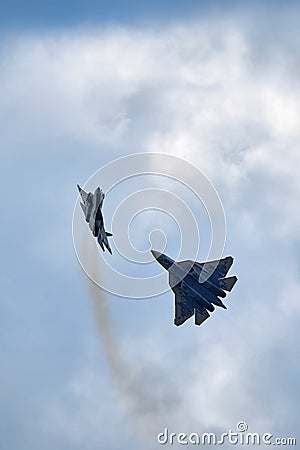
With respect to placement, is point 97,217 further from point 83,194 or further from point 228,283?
point 228,283

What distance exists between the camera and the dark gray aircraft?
448 ft

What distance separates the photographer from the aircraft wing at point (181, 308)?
140750 millimetres

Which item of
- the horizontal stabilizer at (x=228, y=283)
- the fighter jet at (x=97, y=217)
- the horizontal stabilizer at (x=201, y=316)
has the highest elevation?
the fighter jet at (x=97, y=217)

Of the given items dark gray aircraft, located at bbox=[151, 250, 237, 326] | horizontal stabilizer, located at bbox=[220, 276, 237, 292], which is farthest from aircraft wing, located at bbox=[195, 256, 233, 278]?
horizontal stabilizer, located at bbox=[220, 276, 237, 292]

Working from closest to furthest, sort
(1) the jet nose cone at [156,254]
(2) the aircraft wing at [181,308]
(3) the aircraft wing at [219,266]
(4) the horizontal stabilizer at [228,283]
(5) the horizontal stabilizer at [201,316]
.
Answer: (4) the horizontal stabilizer at [228,283] → (1) the jet nose cone at [156,254] → (5) the horizontal stabilizer at [201,316] → (3) the aircraft wing at [219,266] → (2) the aircraft wing at [181,308]

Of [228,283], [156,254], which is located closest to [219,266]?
[228,283]

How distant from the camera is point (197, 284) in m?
137

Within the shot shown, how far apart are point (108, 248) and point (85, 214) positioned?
35.6 feet

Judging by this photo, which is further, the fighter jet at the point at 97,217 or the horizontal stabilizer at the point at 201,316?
the horizontal stabilizer at the point at 201,316

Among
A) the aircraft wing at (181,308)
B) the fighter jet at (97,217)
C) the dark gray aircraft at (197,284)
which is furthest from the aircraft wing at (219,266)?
the fighter jet at (97,217)

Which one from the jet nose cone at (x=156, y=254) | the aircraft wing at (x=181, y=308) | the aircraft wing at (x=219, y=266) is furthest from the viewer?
the aircraft wing at (x=181, y=308)

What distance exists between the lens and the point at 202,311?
139250 millimetres

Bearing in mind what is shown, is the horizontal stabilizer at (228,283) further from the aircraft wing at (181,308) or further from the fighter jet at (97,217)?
the fighter jet at (97,217)

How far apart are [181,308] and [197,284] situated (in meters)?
9.25
